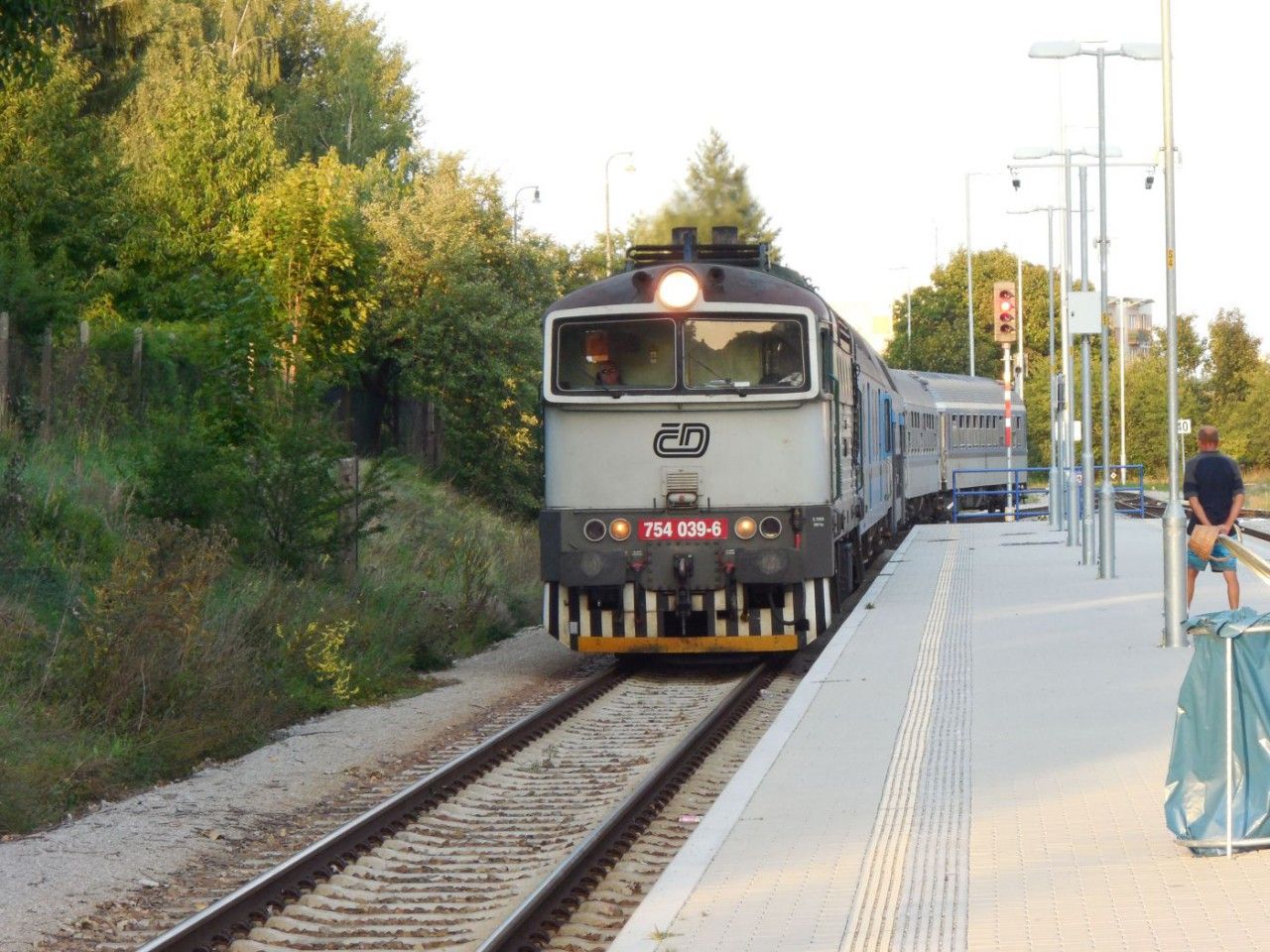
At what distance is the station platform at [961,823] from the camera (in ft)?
20.8

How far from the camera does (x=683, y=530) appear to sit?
15.3 metres

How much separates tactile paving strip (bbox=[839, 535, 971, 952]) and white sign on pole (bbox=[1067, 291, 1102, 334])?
10.9m

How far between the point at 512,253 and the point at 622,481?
20.3m

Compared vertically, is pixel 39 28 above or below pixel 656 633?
above

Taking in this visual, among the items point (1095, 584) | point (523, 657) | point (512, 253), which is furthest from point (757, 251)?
point (512, 253)

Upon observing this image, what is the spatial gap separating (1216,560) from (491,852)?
9759mm

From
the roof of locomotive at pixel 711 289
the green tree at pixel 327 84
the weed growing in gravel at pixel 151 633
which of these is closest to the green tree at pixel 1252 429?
the green tree at pixel 327 84

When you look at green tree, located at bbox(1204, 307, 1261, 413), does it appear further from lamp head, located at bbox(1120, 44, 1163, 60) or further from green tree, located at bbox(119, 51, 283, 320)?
lamp head, located at bbox(1120, 44, 1163, 60)

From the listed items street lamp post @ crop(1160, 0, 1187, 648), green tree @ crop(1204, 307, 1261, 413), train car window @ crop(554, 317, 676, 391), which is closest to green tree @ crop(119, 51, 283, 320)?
train car window @ crop(554, 317, 676, 391)

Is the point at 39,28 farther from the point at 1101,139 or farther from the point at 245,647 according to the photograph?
the point at 1101,139

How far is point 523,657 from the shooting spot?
59.6 feet

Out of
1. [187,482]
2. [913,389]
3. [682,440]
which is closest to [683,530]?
[682,440]

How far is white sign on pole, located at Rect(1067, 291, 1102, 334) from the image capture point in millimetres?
23922

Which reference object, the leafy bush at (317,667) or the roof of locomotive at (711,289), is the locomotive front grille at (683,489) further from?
the leafy bush at (317,667)
